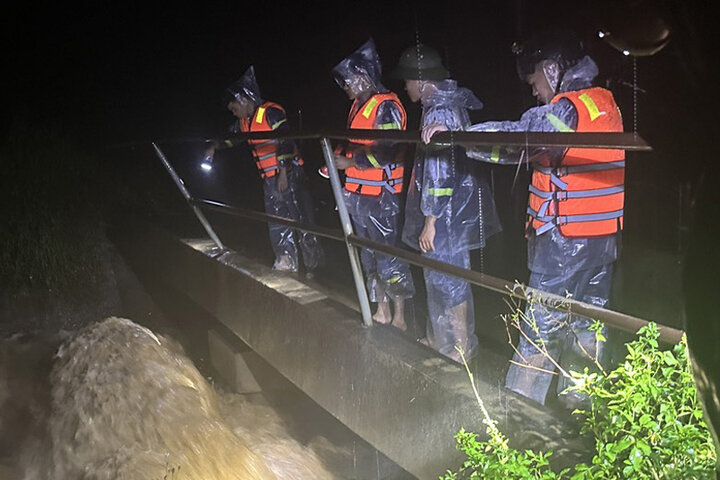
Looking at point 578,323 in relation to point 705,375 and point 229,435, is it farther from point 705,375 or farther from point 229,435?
point 229,435

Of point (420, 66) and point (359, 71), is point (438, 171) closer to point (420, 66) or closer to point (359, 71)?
point (420, 66)

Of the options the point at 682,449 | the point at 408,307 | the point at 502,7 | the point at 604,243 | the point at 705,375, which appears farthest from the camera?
the point at 502,7

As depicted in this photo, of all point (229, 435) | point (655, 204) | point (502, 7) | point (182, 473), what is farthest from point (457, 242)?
point (502, 7)

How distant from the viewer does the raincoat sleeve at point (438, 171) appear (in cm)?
338

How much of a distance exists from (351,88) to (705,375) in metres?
Result: 3.22

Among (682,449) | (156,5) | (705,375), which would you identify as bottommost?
(682,449)

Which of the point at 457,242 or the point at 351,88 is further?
the point at 351,88

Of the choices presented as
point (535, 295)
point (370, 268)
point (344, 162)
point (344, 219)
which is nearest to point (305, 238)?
point (370, 268)

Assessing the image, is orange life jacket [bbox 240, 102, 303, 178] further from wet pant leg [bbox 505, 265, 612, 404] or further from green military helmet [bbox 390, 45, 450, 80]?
wet pant leg [bbox 505, 265, 612, 404]

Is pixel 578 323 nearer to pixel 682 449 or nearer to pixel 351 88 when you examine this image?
pixel 682 449

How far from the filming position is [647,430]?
1.78 metres

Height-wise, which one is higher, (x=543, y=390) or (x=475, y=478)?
(x=475, y=478)

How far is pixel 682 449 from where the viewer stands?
5.18ft

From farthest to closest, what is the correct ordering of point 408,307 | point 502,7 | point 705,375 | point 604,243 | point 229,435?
point 502,7 → point 408,307 → point 229,435 → point 604,243 → point 705,375
